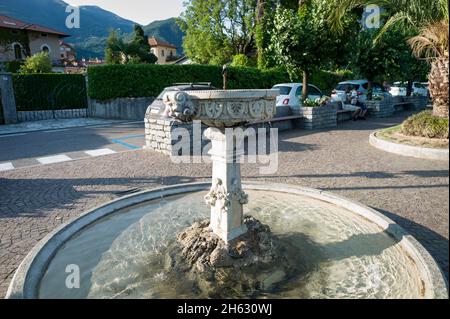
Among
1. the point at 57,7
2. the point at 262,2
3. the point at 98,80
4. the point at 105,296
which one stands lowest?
the point at 105,296

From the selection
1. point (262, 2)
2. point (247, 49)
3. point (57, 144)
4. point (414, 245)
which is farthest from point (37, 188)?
point (247, 49)

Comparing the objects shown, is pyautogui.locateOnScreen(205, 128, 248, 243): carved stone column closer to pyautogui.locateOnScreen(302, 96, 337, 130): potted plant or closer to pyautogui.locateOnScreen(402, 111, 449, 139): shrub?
pyautogui.locateOnScreen(402, 111, 449, 139): shrub

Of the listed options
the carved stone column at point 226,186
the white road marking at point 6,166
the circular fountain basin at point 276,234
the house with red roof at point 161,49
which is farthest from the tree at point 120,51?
the house with red roof at point 161,49

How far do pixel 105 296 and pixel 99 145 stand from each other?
842 cm

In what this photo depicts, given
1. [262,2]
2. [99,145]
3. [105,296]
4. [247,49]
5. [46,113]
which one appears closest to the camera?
[105,296]

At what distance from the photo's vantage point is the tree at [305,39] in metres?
12.9

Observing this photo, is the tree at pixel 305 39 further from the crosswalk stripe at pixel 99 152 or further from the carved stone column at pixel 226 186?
the carved stone column at pixel 226 186

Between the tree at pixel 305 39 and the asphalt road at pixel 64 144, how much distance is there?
6721 millimetres

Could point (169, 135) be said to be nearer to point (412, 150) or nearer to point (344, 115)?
point (412, 150)

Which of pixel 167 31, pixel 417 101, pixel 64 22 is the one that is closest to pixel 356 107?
pixel 417 101

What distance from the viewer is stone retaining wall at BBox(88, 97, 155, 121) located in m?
17.9

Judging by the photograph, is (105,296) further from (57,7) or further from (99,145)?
(57,7)

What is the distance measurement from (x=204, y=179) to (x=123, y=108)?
41.5 ft
